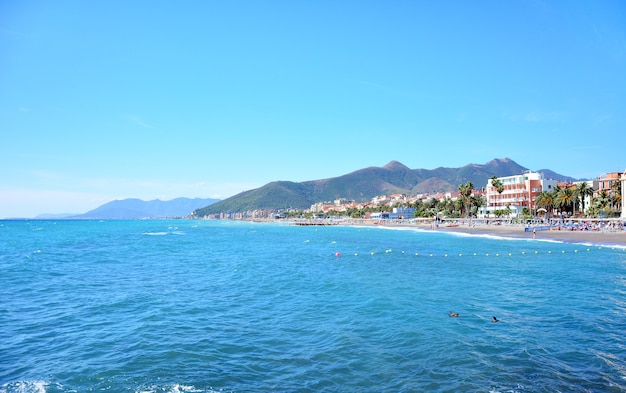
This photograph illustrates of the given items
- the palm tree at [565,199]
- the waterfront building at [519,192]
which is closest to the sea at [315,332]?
the palm tree at [565,199]

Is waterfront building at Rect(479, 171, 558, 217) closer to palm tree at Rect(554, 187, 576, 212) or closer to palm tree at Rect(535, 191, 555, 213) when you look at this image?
palm tree at Rect(535, 191, 555, 213)

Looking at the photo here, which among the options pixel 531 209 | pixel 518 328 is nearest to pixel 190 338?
pixel 518 328

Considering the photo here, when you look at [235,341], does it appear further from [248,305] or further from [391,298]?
[391,298]

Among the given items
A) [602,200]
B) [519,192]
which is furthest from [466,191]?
[602,200]

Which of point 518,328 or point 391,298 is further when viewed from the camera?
point 391,298

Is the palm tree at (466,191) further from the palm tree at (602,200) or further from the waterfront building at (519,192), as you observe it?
the palm tree at (602,200)

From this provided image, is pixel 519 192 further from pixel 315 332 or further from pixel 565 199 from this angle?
pixel 315 332

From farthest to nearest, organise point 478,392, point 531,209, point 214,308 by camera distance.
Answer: point 531,209 → point 214,308 → point 478,392

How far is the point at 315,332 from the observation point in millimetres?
13438

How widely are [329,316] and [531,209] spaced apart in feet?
308

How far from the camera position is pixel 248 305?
17.6 m

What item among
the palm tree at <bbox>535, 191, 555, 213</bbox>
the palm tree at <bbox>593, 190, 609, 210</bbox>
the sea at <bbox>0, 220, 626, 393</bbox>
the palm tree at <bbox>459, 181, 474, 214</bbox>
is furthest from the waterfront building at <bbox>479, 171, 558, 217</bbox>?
the sea at <bbox>0, 220, 626, 393</bbox>

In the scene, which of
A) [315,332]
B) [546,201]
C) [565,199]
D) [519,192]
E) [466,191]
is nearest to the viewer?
[315,332]

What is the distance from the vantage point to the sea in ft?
31.9
